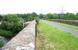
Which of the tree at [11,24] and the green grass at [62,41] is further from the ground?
the green grass at [62,41]

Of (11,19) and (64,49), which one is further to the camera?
(11,19)

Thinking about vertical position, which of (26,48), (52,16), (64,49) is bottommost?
(52,16)

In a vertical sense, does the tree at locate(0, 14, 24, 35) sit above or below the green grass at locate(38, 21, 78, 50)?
below

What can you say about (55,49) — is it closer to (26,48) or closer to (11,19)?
(26,48)

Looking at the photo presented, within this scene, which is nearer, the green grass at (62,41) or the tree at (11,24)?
the green grass at (62,41)

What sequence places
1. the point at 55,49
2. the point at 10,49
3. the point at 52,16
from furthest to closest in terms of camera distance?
the point at 52,16 → the point at 55,49 → the point at 10,49

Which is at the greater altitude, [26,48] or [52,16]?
[26,48]

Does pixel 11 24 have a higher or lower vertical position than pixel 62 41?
lower

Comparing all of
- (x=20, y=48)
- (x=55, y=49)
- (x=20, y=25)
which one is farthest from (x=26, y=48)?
(x=20, y=25)

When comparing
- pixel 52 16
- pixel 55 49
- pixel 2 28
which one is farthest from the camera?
Result: pixel 52 16

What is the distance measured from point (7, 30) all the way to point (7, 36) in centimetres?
192

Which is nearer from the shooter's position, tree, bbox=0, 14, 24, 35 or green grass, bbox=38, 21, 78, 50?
green grass, bbox=38, 21, 78, 50

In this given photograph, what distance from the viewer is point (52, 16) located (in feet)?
440

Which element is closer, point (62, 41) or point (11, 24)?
point (62, 41)
